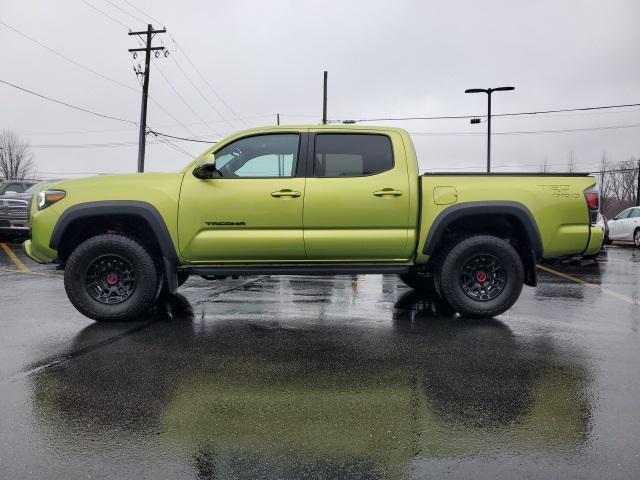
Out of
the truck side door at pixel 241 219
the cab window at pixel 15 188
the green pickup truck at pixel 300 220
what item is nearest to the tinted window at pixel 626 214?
the green pickup truck at pixel 300 220

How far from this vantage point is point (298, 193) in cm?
534

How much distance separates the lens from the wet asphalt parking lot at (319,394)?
248 centimetres

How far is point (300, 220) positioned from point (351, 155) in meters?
0.94

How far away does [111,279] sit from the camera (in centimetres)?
550

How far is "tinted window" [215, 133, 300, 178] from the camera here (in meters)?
5.52

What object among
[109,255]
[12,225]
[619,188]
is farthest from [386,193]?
[619,188]

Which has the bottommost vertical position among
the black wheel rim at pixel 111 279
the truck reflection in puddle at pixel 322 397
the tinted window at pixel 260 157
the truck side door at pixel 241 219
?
the truck reflection in puddle at pixel 322 397

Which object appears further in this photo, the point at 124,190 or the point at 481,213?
the point at 481,213

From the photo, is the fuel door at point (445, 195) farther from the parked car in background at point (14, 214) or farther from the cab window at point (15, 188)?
the cab window at point (15, 188)

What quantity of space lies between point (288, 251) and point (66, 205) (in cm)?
229

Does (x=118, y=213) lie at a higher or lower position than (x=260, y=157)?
lower

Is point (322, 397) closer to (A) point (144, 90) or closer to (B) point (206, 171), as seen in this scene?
(B) point (206, 171)

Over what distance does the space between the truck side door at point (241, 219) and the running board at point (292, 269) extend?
0.08m

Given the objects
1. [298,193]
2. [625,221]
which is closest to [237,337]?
[298,193]
